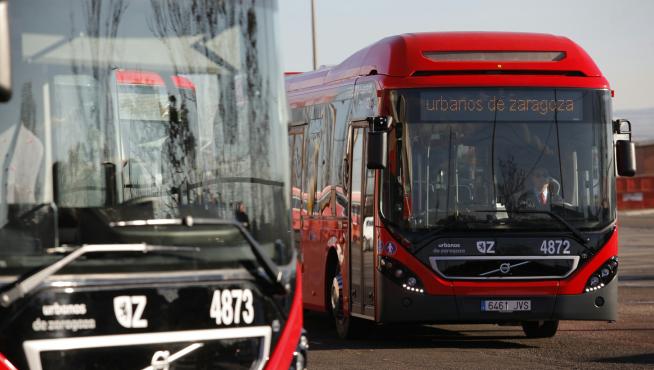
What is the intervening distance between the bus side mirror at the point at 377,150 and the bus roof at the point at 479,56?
2.90 ft

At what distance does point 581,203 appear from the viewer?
14.8 metres

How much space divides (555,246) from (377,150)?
2.17 m

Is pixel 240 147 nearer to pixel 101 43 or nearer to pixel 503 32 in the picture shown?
pixel 101 43

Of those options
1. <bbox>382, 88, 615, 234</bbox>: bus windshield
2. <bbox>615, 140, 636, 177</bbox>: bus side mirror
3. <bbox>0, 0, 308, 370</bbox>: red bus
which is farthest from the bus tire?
<bbox>0, 0, 308, 370</bbox>: red bus

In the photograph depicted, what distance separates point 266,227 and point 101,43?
1231 millimetres

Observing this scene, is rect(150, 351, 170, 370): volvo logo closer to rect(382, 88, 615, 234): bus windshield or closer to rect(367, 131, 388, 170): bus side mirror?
rect(367, 131, 388, 170): bus side mirror

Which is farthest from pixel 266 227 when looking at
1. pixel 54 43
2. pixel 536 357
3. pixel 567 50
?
pixel 567 50

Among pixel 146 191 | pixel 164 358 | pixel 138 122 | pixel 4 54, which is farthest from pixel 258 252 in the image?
pixel 4 54

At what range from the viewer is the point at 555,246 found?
14711 mm

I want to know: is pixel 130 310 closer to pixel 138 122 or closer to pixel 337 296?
pixel 138 122

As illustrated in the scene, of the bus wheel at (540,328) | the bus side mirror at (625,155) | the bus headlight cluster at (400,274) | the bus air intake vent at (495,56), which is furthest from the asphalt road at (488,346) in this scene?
the bus air intake vent at (495,56)

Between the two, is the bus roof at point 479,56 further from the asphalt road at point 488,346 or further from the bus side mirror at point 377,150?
the asphalt road at point 488,346

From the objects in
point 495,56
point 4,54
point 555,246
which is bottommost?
point 555,246

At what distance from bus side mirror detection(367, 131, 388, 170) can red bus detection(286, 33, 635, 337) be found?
2 centimetres
